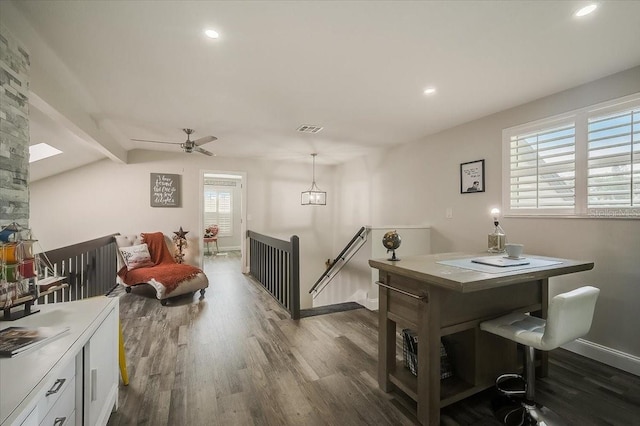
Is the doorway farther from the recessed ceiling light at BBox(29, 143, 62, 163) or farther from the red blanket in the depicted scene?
the recessed ceiling light at BBox(29, 143, 62, 163)

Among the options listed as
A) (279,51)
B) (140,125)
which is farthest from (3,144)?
(140,125)

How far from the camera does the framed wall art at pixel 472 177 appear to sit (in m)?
3.38

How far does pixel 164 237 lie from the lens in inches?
203

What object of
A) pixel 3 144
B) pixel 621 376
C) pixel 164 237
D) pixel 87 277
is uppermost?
pixel 3 144

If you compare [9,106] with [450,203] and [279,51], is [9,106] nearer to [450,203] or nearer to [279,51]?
[279,51]

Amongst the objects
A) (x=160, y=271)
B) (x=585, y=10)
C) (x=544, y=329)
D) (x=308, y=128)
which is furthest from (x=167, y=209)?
(x=585, y=10)

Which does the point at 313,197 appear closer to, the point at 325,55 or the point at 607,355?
the point at 325,55

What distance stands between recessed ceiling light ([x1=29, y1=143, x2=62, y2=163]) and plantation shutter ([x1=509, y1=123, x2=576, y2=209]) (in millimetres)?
5900

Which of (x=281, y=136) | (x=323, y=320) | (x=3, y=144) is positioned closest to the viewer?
(x=3, y=144)

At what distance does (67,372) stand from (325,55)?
2302 millimetres

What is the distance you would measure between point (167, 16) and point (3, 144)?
1.20 m

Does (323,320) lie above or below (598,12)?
below

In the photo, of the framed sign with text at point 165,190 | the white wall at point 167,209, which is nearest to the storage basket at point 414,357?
the white wall at point 167,209

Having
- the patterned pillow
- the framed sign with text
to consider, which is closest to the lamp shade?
the framed sign with text
